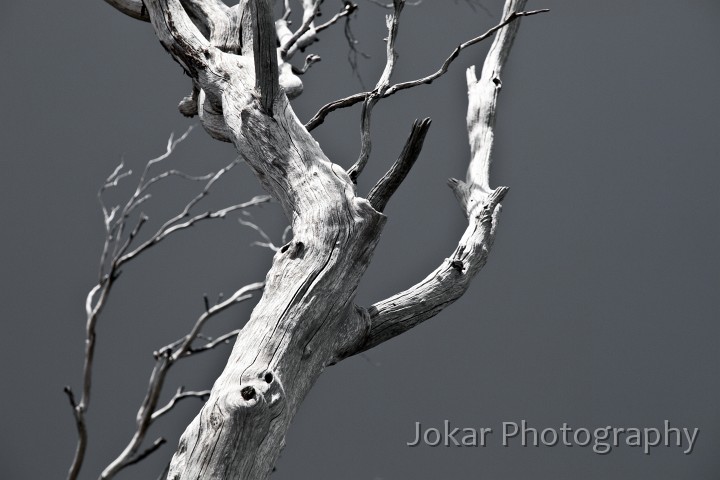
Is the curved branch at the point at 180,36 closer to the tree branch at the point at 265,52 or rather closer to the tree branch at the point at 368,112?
the tree branch at the point at 265,52

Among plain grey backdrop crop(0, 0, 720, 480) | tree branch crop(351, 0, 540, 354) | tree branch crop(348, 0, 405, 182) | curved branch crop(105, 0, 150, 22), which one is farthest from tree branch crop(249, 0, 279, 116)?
plain grey backdrop crop(0, 0, 720, 480)

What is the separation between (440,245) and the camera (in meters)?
4.23

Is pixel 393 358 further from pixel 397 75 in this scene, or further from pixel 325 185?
pixel 325 185

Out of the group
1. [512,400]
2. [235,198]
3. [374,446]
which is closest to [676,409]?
[512,400]

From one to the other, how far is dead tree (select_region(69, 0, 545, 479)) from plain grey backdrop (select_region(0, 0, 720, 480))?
260cm

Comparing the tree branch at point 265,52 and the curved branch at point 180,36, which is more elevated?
the curved branch at point 180,36

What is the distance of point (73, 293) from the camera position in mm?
3928

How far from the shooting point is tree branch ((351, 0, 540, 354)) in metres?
1.23

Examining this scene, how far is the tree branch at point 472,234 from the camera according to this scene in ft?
4.05

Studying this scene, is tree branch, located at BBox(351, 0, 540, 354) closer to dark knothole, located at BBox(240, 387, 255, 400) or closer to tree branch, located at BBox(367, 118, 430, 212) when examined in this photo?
tree branch, located at BBox(367, 118, 430, 212)

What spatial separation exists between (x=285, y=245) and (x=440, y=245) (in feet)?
10.3

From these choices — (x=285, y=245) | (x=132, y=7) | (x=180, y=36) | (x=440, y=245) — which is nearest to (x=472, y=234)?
(x=285, y=245)

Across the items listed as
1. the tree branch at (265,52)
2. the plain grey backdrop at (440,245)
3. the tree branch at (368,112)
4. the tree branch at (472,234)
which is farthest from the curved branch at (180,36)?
the plain grey backdrop at (440,245)

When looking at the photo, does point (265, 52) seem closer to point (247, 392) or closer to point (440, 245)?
point (247, 392)
